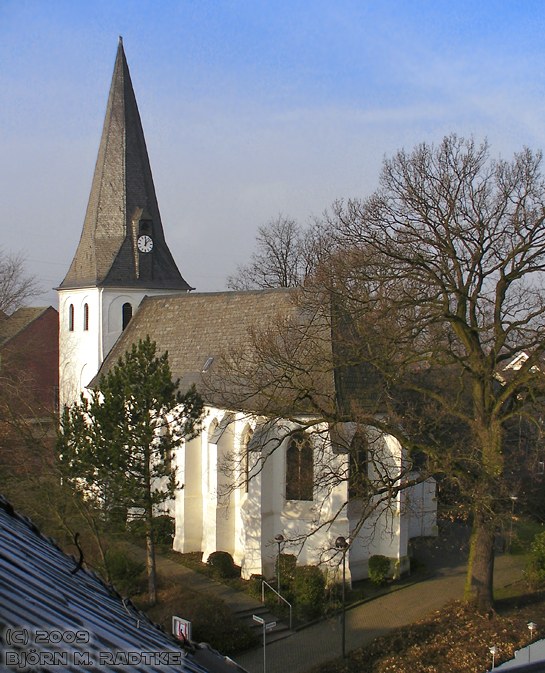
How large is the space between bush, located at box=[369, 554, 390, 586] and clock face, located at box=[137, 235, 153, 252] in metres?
15.6

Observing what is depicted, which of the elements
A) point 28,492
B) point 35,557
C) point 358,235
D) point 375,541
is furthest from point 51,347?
point 35,557

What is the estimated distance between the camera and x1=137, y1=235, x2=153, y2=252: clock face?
27.2 meters

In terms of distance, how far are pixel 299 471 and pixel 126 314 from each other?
11.4 meters

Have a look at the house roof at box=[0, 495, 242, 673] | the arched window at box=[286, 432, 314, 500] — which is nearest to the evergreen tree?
the arched window at box=[286, 432, 314, 500]

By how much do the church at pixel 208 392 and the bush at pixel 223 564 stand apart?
48 cm

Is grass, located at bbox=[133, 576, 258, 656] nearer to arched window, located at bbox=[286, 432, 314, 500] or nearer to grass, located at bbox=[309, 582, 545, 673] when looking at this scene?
grass, located at bbox=[309, 582, 545, 673]

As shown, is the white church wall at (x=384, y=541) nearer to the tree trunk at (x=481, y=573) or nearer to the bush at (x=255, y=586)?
the bush at (x=255, y=586)

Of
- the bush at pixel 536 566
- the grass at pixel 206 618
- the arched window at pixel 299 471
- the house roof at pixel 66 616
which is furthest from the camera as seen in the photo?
the arched window at pixel 299 471

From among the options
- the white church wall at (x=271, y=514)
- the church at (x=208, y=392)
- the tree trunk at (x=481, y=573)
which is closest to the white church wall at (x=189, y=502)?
the church at (x=208, y=392)

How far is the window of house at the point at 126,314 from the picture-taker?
27.2 metres

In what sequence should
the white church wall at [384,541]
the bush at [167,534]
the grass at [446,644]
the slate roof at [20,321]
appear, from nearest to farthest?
the grass at [446,644]
the white church wall at [384,541]
the bush at [167,534]
the slate roof at [20,321]

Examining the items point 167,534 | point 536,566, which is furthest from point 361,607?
point 167,534

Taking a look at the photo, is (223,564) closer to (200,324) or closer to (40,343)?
(200,324)

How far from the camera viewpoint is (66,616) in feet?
Result: 9.04
